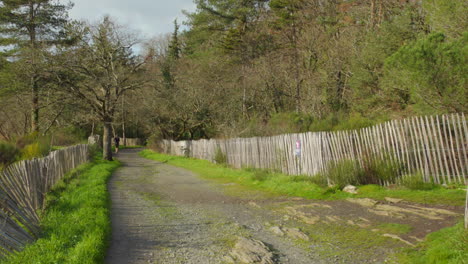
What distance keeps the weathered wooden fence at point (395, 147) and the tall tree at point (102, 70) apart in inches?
554

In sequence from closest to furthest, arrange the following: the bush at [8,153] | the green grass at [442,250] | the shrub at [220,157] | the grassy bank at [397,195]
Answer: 1. the green grass at [442,250]
2. the grassy bank at [397,195]
3. the bush at [8,153]
4. the shrub at [220,157]

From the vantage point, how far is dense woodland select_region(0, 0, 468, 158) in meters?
11.7

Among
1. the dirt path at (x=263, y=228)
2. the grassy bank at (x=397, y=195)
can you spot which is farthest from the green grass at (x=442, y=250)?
the dirt path at (x=263, y=228)

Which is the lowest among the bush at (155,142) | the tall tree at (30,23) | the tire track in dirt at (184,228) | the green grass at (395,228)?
the green grass at (395,228)

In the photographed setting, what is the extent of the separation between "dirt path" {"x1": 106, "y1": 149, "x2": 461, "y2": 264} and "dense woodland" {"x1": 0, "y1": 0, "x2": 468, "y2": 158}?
5.24 meters

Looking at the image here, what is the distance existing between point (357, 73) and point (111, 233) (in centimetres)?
1631

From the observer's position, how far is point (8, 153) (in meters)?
14.0

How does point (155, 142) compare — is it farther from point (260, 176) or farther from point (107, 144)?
point (260, 176)

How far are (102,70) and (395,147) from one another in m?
20.2

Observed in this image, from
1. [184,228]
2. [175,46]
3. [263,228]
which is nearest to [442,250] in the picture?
[263,228]

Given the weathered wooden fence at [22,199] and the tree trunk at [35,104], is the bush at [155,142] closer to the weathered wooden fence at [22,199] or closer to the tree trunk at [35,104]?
the tree trunk at [35,104]

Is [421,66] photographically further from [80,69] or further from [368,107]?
[80,69]

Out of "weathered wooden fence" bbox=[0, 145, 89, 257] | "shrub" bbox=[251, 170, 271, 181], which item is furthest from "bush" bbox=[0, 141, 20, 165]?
"shrub" bbox=[251, 170, 271, 181]

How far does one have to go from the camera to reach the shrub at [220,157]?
1930cm
